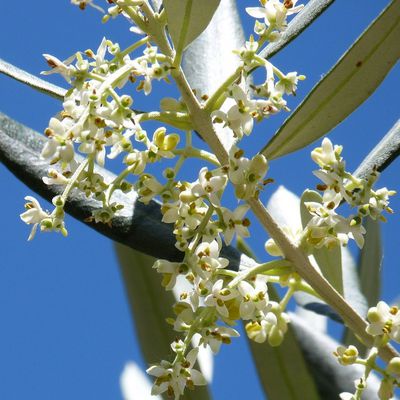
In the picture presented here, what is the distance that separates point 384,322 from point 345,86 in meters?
0.28

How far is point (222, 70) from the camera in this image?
1.30m

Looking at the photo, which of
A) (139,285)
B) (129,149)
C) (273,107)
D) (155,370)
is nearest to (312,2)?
(273,107)

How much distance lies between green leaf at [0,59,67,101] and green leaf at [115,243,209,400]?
539mm

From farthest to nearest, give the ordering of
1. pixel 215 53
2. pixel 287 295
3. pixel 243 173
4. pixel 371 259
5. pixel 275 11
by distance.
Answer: pixel 371 259 → pixel 215 53 → pixel 287 295 → pixel 275 11 → pixel 243 173

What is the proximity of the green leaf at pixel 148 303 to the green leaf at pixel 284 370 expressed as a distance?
18 centimetres

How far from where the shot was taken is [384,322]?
37.9 inches

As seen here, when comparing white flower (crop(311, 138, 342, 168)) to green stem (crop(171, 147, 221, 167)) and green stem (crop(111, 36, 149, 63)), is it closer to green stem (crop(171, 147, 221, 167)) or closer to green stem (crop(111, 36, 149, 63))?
green stem (crop(171, 147, 221, 167))

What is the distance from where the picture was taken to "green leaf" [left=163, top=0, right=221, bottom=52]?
946 mm

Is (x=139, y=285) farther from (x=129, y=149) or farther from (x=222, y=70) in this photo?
(x=129, y=149)

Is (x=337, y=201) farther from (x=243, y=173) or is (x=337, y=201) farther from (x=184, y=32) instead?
(x=184, y=32)

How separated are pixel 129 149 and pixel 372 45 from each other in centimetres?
30

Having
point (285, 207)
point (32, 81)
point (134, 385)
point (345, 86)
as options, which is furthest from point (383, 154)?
point (134, 385)

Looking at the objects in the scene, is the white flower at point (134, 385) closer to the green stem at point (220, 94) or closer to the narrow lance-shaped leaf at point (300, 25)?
the narrow lance-shaped leaf at point (300, 25)

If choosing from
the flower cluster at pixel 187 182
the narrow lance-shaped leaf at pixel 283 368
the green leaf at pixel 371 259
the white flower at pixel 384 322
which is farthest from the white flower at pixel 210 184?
the green leaf at pixel 371 259
